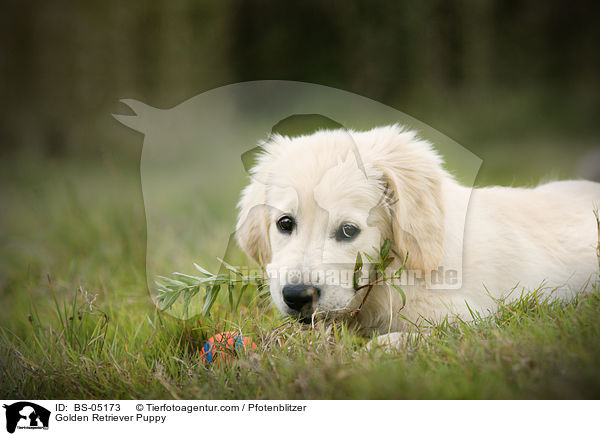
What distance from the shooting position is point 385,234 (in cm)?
223

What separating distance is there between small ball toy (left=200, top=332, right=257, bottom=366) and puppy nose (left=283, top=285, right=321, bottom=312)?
24 cm

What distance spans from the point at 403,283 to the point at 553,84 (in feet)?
12.1

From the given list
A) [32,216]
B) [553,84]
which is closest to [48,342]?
[32,216]

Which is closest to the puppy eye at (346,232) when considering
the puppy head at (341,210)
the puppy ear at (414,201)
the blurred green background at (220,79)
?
the puppy head at (341,210)

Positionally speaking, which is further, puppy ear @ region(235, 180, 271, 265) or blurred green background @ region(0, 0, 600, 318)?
blurred green background @ region(0, 0, 600, 318)

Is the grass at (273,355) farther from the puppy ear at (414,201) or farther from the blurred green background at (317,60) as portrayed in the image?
the blurred green background at (317,60)

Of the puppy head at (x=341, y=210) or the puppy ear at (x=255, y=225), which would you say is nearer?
the puppy head at (x=341, y=210)

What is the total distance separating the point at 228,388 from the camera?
175 cm

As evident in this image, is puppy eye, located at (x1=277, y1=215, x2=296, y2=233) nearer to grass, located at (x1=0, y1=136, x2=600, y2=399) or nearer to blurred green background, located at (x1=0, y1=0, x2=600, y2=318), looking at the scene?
grass, located at (x1=0, y1=136, x2=600, y2=399)
